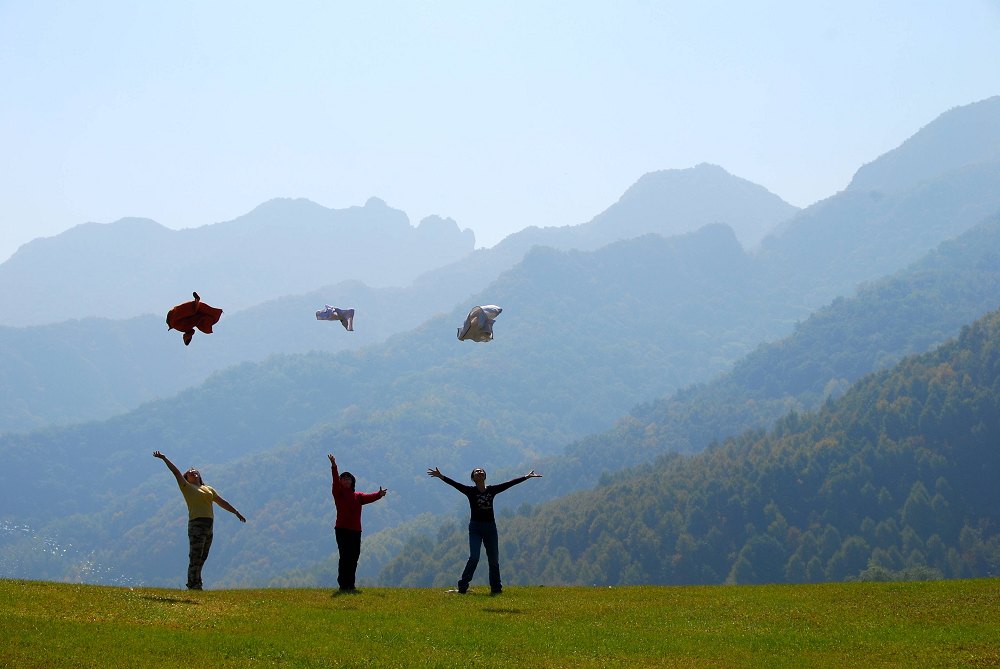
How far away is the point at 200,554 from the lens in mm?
27094

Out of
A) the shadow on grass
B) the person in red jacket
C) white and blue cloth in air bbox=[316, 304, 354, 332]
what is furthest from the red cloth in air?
white and blue cloth in air bbox=[316, 304, 354, 332]

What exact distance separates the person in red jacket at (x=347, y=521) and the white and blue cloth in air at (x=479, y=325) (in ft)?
35.6

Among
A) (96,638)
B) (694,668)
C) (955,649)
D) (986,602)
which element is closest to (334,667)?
(96,638)

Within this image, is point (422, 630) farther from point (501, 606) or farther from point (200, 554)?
point (200, 554)

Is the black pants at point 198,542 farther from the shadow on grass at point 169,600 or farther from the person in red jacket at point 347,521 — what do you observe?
the person in red jacket at point 347,521

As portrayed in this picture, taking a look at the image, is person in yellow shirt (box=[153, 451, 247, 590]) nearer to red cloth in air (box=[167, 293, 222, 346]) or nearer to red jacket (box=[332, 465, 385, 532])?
red jacket (box=[332, 465, 385, 532])

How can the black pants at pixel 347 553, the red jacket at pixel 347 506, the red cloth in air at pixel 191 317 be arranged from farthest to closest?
the red cloth in air at pixel 191 317 → the black pants at pixel 347 553 → the red jacket at pixel 347 506

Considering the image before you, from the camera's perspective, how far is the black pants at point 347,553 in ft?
89.7

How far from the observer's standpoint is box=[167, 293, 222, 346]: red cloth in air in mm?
31594

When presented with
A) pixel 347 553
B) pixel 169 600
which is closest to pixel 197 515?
pixel 169 600

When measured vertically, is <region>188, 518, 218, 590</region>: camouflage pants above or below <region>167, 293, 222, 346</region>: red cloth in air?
below

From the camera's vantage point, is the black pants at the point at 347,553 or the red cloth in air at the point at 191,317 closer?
the black pants at the point at 347,553

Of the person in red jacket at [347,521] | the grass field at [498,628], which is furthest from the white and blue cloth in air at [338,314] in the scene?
the grass field at [498,628]

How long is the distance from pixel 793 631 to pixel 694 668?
408cm
